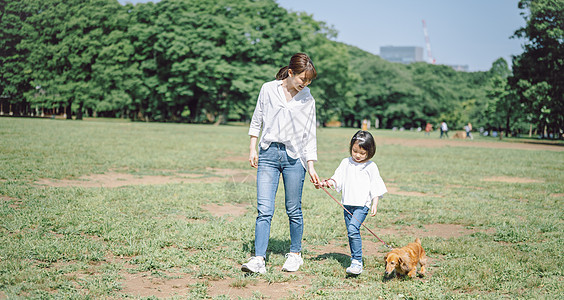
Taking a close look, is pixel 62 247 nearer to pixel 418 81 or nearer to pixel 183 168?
pixel 183 168

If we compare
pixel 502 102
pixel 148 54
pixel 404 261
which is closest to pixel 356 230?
pixel 404 261

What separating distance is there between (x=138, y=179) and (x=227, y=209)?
353cm

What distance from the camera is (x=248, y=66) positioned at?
4819 cm


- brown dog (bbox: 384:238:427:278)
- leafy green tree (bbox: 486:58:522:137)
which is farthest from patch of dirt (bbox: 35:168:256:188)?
leafy green tree (bbox: 486:58:522:137)

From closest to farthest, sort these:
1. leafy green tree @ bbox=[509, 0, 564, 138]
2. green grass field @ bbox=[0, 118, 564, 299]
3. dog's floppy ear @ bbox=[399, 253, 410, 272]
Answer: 1. green grass field @ bbox=[0, 118, 564, 299]
2. dog's floppy ear @ bbox=[399, 253, 410, 272]
3. leafy green tree @ bbox=[509, 0, 564, 138]

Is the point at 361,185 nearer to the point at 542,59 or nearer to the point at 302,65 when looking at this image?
the point at 302,65

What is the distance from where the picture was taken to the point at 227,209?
290 inches

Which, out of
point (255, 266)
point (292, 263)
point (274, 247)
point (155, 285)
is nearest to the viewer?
point (155, 285)

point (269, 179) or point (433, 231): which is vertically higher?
point (269, 179)

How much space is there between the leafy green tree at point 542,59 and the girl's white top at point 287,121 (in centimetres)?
3258

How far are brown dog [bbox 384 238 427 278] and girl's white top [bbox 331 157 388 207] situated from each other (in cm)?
53

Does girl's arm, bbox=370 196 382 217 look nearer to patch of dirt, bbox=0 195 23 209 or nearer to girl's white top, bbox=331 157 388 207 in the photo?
girl's white top, bbox=331 157 388 207

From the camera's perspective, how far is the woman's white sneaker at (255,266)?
4203mm

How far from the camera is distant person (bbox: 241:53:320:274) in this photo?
13.9ft
